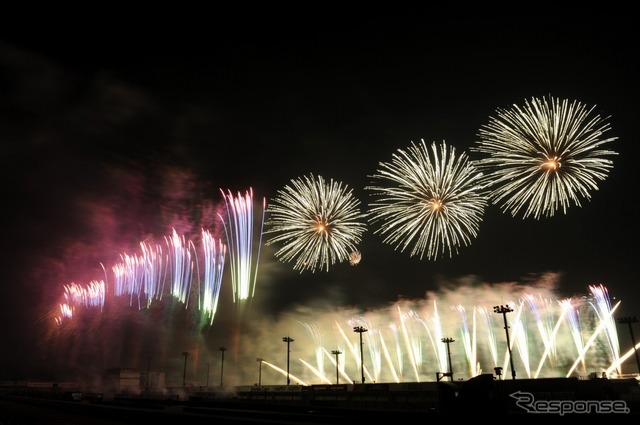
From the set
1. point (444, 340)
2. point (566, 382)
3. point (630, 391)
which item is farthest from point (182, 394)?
point (630, 391)

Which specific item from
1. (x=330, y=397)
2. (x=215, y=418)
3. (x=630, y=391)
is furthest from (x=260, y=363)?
(x=215, y=418)

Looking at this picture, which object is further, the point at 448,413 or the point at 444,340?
the point at 444,340

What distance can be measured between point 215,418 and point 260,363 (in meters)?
86.7

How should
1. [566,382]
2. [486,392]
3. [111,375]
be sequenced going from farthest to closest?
[111,375] → [566,382] → [486,392]

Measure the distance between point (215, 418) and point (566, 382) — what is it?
4940cm

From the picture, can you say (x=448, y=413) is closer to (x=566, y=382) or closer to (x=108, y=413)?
(x=108, y=413)

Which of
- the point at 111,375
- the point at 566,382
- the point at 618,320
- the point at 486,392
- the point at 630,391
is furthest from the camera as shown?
the point at 111,375

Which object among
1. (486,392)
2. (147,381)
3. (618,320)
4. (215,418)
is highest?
(618,320)

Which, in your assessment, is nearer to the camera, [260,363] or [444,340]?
[444,340]

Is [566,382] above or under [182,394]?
above

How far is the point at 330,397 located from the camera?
56.0m

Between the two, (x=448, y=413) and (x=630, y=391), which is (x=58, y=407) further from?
(x=630, y=391)

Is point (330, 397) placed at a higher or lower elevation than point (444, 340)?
lower

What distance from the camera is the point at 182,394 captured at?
321 ft
